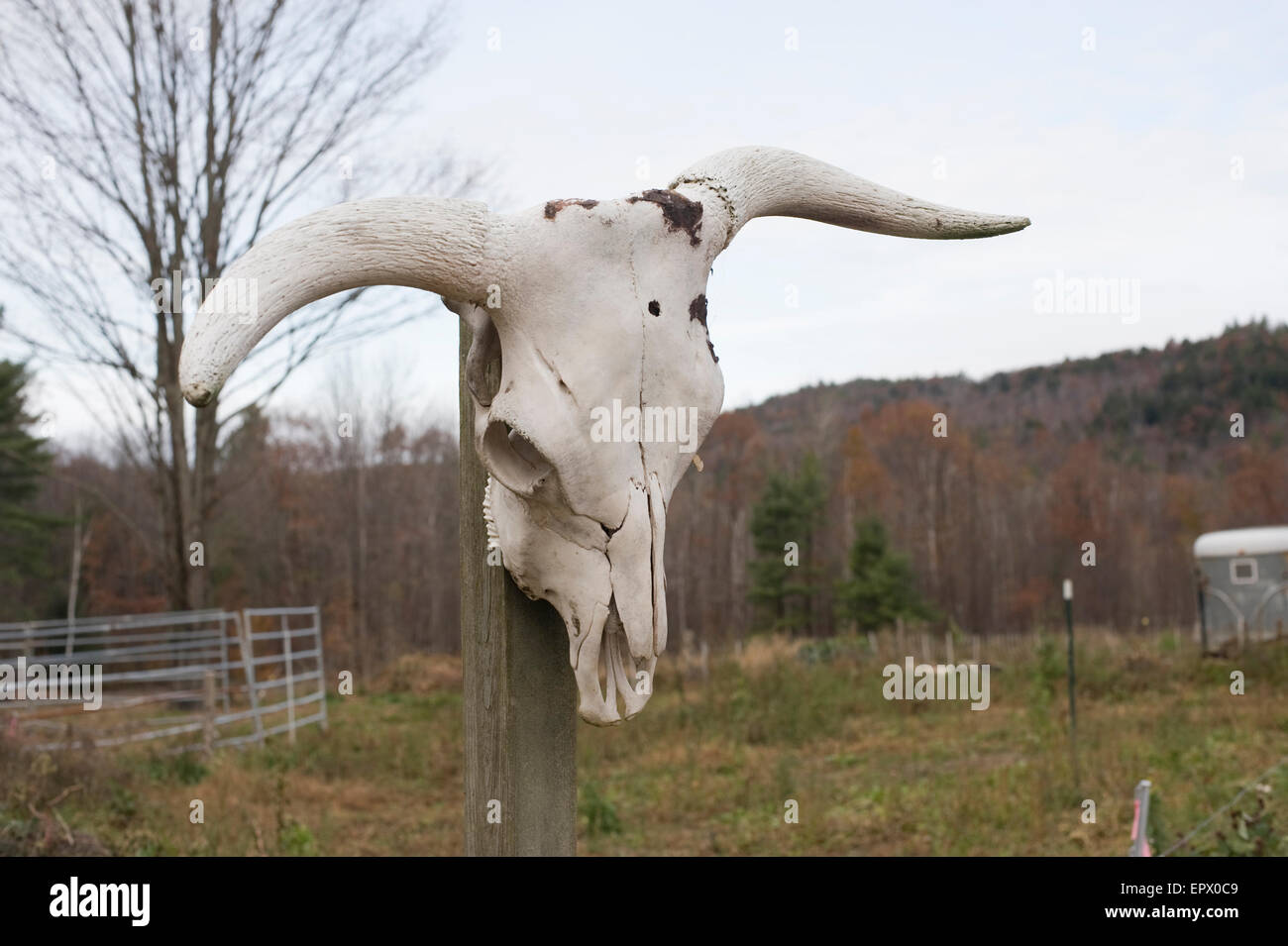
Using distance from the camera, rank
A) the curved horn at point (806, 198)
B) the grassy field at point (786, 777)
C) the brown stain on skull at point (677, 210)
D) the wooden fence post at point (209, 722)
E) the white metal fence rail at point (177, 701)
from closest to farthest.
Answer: the brown stain on skull at point (677, 210) → the curved horn at point (806, 198) → the grassy field at point (786, 777) → the white metal fence rail at point (177, 701) → the wooden fence post at point (209, 722)

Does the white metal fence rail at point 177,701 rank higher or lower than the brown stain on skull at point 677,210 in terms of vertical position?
lower

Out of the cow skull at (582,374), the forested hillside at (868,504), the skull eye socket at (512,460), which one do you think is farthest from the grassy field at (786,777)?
the forested hillside at (868,504)

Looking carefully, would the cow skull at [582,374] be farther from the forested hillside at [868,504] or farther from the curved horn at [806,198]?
the forested hillside at [868,504]

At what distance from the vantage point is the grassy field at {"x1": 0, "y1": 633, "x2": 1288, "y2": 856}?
24.0 feet

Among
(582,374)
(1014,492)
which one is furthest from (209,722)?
(1014,492)

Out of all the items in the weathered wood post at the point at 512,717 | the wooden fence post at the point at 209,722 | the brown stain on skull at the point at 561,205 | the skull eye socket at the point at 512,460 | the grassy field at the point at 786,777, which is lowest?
the grassy field at the point at 786,777

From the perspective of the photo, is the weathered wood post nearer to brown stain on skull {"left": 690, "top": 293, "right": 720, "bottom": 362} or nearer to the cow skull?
the cow skull

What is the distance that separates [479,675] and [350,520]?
3017 cm

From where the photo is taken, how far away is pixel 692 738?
1166 cm

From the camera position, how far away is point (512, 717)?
1.86 m

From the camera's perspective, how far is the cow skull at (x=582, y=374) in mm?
1604

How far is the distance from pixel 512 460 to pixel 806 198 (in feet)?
2.65

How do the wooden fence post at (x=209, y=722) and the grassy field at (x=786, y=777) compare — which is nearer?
the grassy field at (x=786, y=777)
